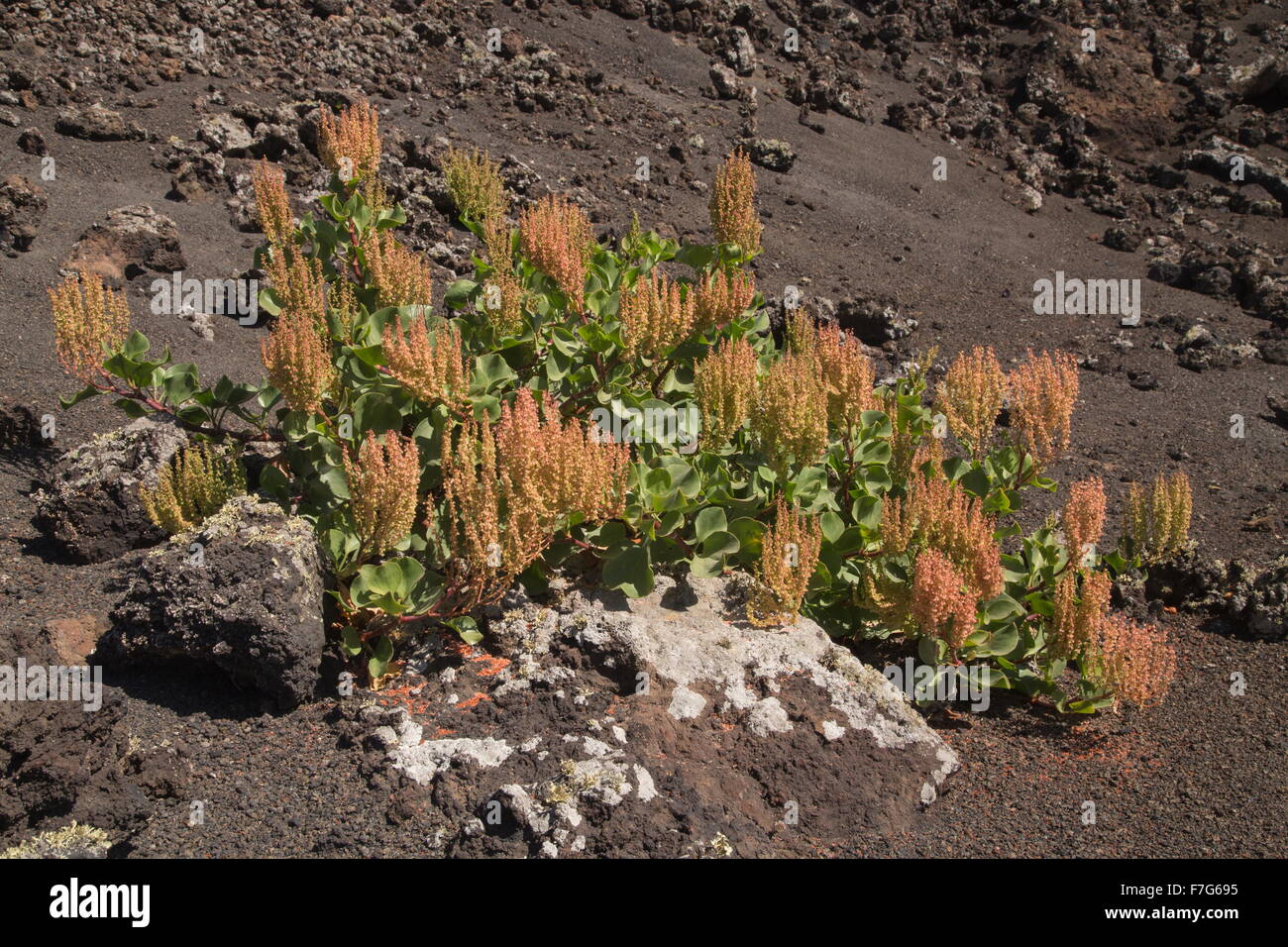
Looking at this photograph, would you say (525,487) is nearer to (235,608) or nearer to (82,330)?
(235,608)

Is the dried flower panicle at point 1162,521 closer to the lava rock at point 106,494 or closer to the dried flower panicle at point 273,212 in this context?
the dried flower panicle at point 273,212

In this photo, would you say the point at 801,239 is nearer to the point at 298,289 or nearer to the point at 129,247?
the point at 129,247

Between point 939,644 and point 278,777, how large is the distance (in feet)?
8.71

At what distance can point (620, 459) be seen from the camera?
4223mm

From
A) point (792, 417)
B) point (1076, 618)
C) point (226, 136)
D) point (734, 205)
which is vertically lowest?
point (1076, 618)

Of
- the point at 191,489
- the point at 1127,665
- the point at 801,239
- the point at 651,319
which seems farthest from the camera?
the point at 801,239

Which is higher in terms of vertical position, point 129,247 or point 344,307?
point 129,247

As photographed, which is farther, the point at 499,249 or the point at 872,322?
the point at 872,322

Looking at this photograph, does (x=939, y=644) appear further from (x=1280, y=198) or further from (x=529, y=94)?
(x=1280, y=198)

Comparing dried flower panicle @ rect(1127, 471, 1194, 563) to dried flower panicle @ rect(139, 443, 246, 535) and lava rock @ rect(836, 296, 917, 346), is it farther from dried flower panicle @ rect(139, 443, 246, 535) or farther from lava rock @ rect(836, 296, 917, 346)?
dried flower panicle @ rect(139, 443, 246, 535)

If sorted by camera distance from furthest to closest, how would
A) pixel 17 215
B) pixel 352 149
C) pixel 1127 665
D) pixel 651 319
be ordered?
pixel 17 215, pixel 352 149, pixel 651 319, pixel 1127 665

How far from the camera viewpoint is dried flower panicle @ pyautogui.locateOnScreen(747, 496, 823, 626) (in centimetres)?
448

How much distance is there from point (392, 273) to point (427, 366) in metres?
1.27

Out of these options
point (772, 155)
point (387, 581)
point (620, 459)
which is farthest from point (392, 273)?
point (772, 155)
